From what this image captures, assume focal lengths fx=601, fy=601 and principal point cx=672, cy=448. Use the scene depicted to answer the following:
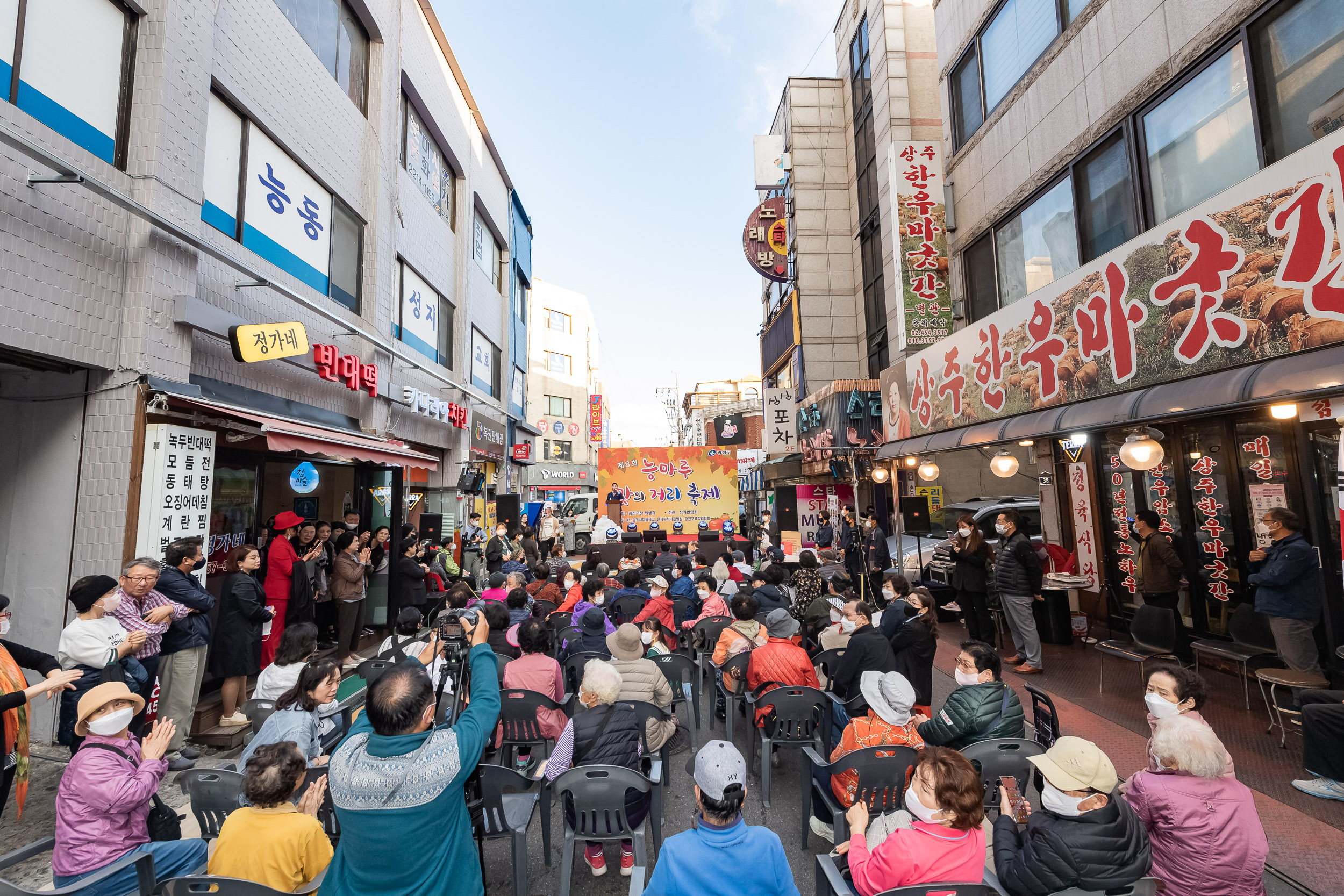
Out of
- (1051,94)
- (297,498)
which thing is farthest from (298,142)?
(1051,94)

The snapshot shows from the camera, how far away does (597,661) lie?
13.3 feet

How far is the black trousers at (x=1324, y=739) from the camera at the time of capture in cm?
436

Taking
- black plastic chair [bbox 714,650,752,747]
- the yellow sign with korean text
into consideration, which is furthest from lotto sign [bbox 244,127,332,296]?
black plastic chair [bbox 714,650,752,747]

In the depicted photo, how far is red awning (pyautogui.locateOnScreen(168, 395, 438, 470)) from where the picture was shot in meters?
6.40

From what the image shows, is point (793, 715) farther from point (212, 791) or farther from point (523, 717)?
point (212, 791)

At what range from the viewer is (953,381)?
10.4m

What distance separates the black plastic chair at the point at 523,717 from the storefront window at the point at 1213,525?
7992 mm

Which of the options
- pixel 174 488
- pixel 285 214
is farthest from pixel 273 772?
pixel 285 214

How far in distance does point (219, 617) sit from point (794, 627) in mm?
5975

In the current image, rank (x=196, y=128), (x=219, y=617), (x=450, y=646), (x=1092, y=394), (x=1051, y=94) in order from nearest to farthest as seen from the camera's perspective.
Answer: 1. (x=450, y=646)
2. (x=219, y=617)
3. (x=196, y=128)
4. (x=1092, y=394)
5. (x=1051, y=94)

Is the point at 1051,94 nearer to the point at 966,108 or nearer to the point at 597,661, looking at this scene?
the point at 966,108

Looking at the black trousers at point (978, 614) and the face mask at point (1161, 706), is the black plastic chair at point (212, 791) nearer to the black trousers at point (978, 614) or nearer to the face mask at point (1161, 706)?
the face mask at point (1161, 706)

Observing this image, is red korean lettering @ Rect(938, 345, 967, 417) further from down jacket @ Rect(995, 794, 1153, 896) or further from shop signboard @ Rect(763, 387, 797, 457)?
shop signboard @ Rect(763, 387, 797, 457)

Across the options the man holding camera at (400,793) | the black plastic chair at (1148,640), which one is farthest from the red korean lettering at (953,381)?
the man holding camera at (400,793)
